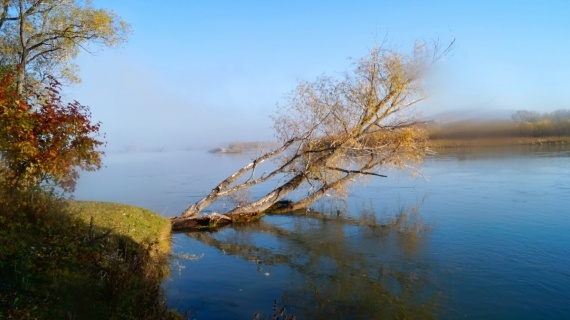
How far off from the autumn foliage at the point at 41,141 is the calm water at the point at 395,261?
14.8ft

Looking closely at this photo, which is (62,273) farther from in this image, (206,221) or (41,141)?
(206,221)

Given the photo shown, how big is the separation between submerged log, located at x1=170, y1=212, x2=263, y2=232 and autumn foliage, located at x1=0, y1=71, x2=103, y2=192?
9.80 m

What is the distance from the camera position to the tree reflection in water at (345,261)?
34.3ft

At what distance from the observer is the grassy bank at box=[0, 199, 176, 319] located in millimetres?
7148

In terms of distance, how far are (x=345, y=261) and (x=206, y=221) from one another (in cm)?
1003

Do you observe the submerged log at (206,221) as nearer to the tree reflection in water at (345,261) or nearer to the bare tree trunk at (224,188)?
the bare tree trunk at (224,188)

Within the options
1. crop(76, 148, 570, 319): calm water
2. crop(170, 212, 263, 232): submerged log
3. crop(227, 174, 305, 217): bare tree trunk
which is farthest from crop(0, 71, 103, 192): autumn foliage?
crop(227, 174, 305, 217): bare tree trunk

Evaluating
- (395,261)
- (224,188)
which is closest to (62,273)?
(395,261)

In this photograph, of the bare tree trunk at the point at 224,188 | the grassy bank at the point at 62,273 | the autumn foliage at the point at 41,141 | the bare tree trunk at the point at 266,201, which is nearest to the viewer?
the grassy bank at the point at 62,273

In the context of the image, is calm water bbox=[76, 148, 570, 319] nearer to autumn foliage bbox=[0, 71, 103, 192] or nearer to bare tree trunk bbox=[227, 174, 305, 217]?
bare tree trunk bbox=[227, 174, 305, 217]

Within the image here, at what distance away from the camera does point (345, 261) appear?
565 inches

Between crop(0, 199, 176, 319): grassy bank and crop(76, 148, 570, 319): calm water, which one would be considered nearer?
crop(0, 199, 176, 319): grassy bank

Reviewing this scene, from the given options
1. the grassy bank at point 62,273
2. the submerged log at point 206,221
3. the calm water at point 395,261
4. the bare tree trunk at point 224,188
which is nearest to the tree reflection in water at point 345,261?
the calm water at point 395,261

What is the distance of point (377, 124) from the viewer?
24.2 m
